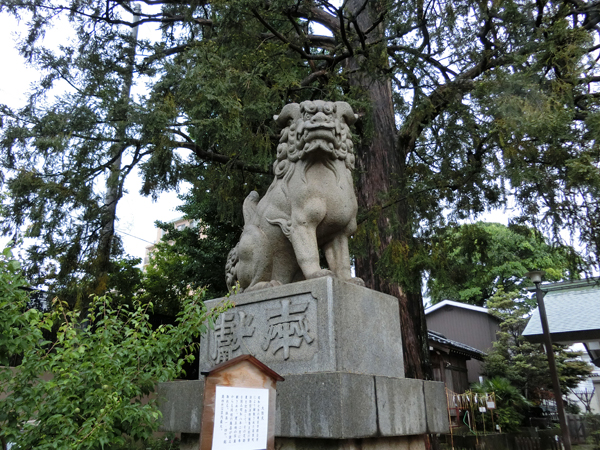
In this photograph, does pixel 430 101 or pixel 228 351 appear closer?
pixel 228 351

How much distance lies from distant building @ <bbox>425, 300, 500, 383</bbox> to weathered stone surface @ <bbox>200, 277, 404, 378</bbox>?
1913cm

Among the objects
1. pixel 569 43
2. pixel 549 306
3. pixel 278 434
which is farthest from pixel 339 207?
pixel 549 306

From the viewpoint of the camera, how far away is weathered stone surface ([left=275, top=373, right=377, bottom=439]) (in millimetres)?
2971

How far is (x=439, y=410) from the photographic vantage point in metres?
3.93

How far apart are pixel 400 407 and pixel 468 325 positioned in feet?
68.9


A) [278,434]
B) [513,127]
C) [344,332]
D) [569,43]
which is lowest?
[278,434]

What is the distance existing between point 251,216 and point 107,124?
188 inches

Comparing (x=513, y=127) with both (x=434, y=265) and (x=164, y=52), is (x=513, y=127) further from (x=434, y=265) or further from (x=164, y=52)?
(x=164, y=52)

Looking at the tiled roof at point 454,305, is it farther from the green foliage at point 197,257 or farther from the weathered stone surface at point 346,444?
the weathered stone surface at point 346,444

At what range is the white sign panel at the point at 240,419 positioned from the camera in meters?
2.12

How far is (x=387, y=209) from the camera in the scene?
22.1 feet

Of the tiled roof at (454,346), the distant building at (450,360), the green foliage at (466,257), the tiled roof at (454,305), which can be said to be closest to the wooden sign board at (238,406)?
the green foliage at (466,257)

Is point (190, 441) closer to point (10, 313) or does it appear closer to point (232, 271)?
point (232, 271)

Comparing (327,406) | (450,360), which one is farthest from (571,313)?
(327,406)
